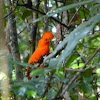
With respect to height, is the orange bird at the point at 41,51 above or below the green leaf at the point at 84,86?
below

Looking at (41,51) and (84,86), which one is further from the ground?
(84,86)

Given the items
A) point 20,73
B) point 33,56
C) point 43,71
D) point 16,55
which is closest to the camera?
point 43,71

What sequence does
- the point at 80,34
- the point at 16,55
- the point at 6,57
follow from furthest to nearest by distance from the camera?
the point at 16,55 < the point at 6,57 < the point at 80,34

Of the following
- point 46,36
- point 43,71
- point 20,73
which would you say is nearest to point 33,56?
point 46,36

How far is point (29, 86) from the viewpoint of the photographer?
0.80m

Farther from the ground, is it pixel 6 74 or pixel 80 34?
pixel 80 34

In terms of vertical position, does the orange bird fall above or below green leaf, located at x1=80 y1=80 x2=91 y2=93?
below

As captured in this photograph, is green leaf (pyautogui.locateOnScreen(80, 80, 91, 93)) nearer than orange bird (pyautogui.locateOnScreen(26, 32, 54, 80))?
Yes

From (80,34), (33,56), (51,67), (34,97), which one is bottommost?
(33,56)

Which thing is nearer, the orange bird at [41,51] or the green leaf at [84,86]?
the green leaf at [84,86]

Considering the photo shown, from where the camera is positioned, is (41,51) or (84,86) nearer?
(84,86)

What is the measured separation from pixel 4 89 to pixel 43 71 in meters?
0.17

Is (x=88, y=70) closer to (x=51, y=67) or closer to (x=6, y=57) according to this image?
(x=51, y=67)

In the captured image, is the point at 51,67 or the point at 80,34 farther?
the point at 51,67
